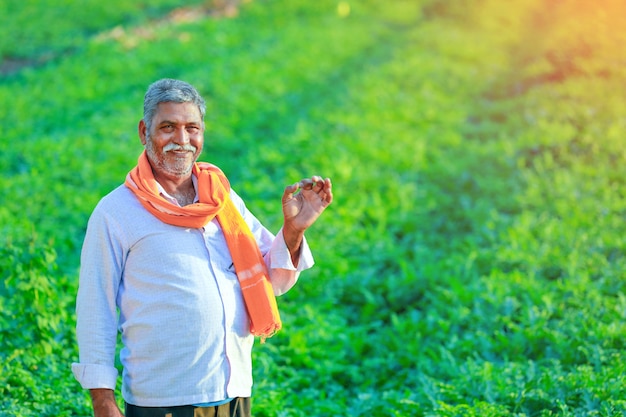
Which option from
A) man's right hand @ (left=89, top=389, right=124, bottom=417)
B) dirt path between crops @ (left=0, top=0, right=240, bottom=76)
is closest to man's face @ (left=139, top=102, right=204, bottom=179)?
man's right hand @ (left=89, top=389, right=124, bottom=417)

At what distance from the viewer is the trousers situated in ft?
9.67

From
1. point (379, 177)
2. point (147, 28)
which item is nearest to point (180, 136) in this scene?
point (379, 177)

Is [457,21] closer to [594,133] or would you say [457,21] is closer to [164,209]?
[594,133]

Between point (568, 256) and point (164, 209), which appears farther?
point (568, 256)

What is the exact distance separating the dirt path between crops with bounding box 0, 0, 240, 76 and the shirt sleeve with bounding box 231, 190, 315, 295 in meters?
11.0

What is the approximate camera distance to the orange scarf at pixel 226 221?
3.02 m

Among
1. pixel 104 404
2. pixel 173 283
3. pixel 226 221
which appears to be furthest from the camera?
pixel 226 221

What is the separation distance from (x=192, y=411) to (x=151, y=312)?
424mm

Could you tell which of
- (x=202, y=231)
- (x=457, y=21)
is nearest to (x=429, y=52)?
(x=457, y=21)

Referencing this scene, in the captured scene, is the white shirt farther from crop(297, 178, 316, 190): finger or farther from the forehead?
crop(297, 178, 316, 190): finger

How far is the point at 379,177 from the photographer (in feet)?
29.1

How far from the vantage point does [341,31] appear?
49.7 feet

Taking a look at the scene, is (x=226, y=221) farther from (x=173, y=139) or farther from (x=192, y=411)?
(x=192, y=411)

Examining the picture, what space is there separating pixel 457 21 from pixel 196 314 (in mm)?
14890
